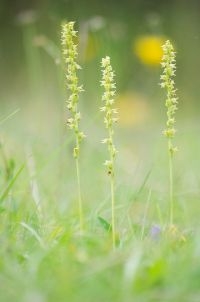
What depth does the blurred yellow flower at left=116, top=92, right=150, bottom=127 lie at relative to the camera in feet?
12.5

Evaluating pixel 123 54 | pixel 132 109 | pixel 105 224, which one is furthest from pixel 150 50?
pixel 105 224

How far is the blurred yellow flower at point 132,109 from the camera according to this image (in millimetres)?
3811

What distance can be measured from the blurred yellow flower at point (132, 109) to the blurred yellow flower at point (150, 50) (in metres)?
0.20

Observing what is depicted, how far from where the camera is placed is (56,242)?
4.45 ft

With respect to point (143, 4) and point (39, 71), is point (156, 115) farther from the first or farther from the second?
point (143, 4)

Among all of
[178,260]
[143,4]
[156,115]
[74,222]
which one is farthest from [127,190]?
[143,4]

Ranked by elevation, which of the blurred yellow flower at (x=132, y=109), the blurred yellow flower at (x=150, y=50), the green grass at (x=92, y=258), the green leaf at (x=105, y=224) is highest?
the blurred yellow flower at (x=150, y=50)

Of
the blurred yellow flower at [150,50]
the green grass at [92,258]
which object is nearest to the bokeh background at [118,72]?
the blurred yellow flower at [150,50]

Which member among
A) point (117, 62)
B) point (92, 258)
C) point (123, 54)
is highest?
point (123, 54)

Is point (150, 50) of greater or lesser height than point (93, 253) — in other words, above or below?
above

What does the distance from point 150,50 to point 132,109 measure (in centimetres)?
32

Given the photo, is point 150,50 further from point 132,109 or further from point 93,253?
point 93,253

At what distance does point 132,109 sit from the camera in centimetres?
384

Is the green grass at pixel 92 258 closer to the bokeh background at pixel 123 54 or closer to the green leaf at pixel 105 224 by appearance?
the green leaf at pixel 105 224
